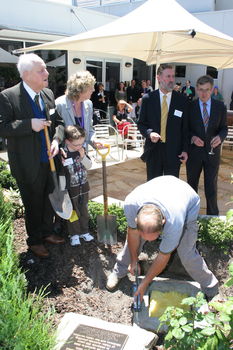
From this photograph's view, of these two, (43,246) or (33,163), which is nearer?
(33,163)

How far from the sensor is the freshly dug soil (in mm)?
2781

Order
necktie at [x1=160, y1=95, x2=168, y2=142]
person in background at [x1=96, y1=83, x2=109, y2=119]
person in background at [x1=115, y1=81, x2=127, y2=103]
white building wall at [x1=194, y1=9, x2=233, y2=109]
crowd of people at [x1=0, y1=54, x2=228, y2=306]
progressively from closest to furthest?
crowd of people at [x1=0, y1=54, x2=228, y2=306] < necktie at [x1=160, y1=95, x2=168, y2=142] < person in background at [x1=96, y1=83, x2=109, y2=119] < person in background at [x1=115, y1=81, x2=127, y2=103] < white building wall at [x1=194, y1=9, x2=233, y2=109]

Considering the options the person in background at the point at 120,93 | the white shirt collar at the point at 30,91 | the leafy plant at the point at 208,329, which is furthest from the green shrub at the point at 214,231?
the person in background at the point at 120,93

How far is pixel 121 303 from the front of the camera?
2961 millimetres

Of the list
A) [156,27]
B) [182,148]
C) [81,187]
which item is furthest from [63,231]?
[156,27]

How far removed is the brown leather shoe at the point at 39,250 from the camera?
10.3ft

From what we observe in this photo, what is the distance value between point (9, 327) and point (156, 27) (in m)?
3.44

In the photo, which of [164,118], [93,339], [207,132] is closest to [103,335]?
[93,339]

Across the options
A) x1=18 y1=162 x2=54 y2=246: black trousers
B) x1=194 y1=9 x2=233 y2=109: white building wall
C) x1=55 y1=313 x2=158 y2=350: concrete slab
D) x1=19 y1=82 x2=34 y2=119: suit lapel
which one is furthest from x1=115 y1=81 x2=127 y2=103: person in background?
x1=55 y1=313 x2=158 y2=350: concrete slab

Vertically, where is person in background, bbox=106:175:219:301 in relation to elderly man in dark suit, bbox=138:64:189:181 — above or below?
below

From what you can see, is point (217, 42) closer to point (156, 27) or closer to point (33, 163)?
point (156, 27)

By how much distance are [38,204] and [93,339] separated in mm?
1505

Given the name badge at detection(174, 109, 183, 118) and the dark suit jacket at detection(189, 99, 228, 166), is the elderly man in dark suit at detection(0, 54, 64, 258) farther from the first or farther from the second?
the dark suit jacket at detection(189, 99, 228, 166)

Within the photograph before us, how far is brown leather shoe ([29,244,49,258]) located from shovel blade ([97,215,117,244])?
0.67 meters
